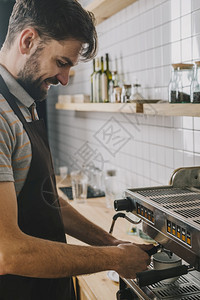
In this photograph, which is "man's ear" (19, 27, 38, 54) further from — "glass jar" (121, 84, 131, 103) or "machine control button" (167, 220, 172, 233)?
"glass jar" (121, 84, 131, 103)

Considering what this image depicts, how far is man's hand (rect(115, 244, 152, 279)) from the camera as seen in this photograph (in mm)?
1091

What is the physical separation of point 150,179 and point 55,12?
1247 mm

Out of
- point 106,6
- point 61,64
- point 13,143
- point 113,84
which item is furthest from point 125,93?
point 13,143

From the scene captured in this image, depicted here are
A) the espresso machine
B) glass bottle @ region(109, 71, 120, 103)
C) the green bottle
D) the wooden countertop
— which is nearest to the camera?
the espresso machine

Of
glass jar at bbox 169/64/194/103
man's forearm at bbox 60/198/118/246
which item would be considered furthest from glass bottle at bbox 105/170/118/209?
glass jar at bbox 169/64/194/103

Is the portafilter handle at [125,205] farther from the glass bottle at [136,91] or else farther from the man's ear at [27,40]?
the glass bottle at [136,91]

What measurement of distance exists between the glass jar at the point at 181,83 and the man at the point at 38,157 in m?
0.37

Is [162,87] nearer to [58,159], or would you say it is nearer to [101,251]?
[101,251]

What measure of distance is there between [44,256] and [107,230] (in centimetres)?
103

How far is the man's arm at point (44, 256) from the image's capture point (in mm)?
956

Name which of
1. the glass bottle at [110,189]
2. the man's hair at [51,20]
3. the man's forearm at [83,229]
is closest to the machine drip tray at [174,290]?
the man's forearm at [83,229]

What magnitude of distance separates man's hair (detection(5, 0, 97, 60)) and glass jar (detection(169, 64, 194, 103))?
17.3 inches

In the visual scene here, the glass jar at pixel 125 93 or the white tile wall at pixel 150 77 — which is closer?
the white tile wall at pixel 150 77

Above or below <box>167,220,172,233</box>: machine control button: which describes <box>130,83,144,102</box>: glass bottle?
above
